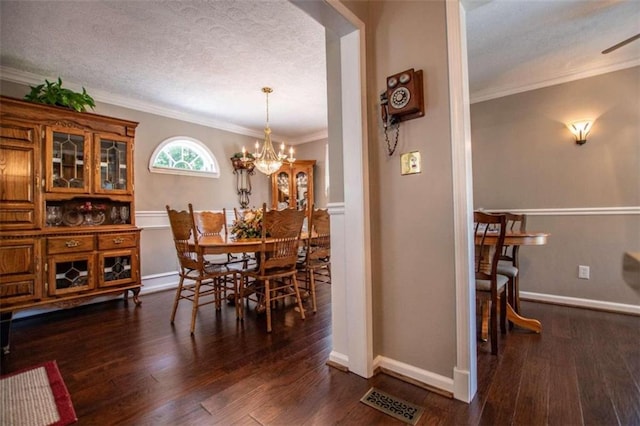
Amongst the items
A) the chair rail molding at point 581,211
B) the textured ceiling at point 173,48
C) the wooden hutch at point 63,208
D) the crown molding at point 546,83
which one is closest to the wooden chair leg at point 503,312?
the chair rail molding at point 581,211

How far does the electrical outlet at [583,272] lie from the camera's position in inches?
110

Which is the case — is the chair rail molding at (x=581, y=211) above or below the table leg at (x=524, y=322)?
above

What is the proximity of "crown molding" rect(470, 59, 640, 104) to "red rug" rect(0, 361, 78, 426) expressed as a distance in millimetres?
4431

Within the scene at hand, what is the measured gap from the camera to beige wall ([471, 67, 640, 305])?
104 inches

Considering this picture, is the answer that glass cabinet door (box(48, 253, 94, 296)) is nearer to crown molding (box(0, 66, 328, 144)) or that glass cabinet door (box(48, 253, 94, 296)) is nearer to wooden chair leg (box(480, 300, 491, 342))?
crown molding (box(0, 66, 328, 144))

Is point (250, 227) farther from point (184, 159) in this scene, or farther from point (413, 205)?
point (184, 159)

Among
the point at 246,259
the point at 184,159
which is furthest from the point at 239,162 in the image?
the point at 246,259

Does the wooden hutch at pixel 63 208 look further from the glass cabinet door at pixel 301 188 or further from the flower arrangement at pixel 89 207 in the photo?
the glass cabinet door at pixel 301 188

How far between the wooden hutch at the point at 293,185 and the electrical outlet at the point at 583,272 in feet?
12.2

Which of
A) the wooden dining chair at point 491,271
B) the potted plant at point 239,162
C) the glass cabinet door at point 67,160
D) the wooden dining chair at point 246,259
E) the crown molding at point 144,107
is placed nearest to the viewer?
the wooden dining chair at point 491,271

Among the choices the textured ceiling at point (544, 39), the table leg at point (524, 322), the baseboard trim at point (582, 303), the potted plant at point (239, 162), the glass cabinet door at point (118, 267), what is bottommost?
the baseboard trim at point (582, 303)

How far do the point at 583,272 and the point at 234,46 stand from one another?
406cm

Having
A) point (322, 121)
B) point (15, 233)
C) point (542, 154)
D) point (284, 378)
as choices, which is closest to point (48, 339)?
point (15, 233)

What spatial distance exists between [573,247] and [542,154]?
1029 mm
